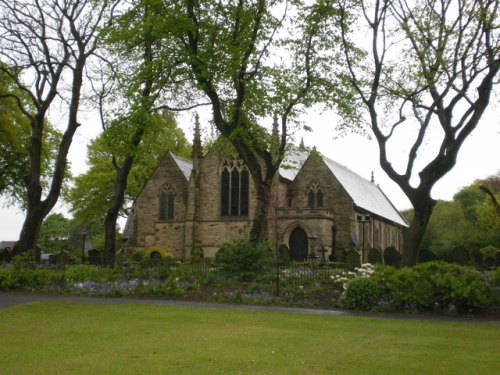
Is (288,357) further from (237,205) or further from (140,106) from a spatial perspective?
(237,205)

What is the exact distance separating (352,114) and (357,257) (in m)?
6.03

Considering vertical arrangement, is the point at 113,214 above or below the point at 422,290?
above

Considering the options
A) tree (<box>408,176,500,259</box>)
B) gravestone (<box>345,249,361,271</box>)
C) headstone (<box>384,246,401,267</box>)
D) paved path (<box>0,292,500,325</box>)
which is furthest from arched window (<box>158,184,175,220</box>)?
paved path (<box>0,292,500,325</box>)

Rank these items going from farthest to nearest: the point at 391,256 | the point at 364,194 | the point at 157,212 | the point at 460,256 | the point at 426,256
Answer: the point at 364,194
the point at 157,212
the point at 391,256
the point at 426,256
the point at 460,256

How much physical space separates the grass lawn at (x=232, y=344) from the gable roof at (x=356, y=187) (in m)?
17.9

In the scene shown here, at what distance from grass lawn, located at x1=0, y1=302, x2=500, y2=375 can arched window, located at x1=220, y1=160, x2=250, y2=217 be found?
28.0m

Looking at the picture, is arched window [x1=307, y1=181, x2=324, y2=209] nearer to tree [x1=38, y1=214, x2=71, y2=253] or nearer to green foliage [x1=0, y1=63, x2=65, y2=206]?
green foliage [x1=0, y1=63, x2=65, y2=206]

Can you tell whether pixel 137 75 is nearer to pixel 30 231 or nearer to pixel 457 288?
pixel 30 231

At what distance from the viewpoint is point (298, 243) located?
138 feet

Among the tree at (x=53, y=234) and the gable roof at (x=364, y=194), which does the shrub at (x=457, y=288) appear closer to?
the gable roof at (x=364, y=194)

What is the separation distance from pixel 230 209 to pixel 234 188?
61.6 inches

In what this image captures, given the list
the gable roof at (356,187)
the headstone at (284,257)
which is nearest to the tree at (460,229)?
the gable roof at (356,187)

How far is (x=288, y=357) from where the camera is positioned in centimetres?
940

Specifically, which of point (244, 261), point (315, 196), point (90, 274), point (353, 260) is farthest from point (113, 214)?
point (315, 196)
